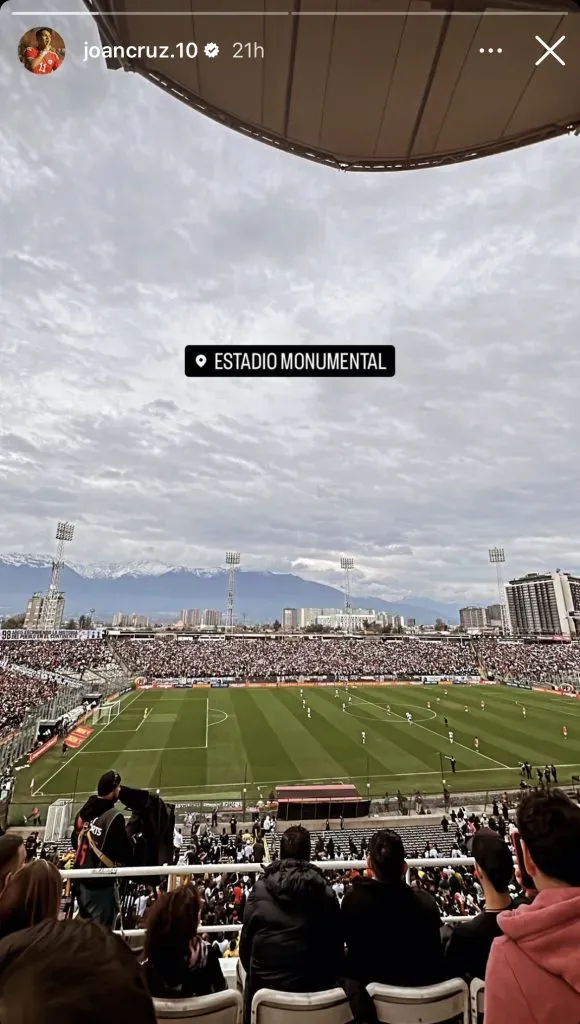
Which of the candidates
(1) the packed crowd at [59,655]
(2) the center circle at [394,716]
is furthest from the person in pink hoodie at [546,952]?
(1) the packed crowd at [59,655]


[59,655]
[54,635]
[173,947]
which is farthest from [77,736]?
[54,635]

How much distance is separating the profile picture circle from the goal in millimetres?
28795

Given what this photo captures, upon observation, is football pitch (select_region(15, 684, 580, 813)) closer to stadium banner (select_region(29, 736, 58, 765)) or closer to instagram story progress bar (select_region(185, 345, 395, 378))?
stadium banner (select_region(29, 736, 58, 765))

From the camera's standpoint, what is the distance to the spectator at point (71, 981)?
2.54ft

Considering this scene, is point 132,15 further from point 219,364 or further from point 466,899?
point 466,899

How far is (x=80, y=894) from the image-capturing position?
3.02 m

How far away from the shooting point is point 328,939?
2.27 meters

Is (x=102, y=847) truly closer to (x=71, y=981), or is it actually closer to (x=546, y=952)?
(x=546, y=952)

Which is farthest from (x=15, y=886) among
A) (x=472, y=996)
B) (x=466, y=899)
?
(x=466, y=899)

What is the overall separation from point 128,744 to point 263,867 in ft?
77.6

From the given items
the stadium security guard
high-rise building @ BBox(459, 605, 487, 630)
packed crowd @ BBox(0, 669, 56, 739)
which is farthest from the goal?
high-rise building @ BBox(459, 605, 487, 630)

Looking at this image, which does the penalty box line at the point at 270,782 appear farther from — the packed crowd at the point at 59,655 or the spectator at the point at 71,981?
the packed crowd at the point at 59,655

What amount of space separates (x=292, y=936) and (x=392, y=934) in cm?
45

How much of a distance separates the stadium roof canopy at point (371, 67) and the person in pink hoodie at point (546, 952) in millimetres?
5299
